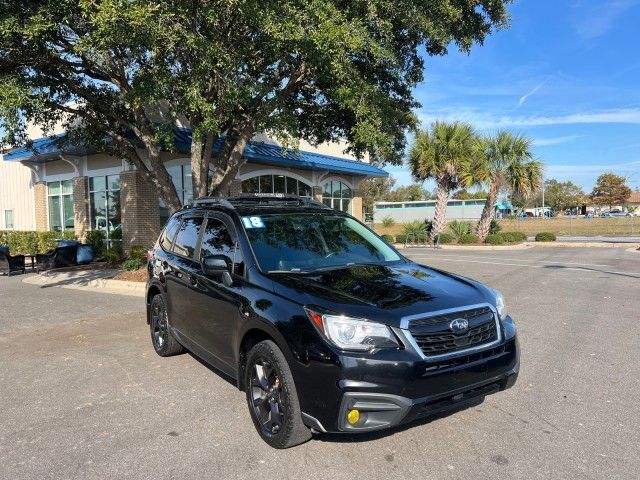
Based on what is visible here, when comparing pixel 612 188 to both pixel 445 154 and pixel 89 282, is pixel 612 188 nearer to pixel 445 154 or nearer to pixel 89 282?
pixel 445 154

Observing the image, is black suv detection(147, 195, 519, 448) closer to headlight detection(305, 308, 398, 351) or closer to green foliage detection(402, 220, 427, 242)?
headlight detection(305, 308, 398, 351)

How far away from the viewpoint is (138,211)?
16953 mm

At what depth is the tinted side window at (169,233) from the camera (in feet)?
19.5

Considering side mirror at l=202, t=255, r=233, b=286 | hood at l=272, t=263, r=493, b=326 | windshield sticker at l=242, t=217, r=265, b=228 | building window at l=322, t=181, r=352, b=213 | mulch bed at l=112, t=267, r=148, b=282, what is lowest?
mulch bed at l=112, t=267, r=148, b=282

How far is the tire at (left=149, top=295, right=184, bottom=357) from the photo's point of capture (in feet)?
19.0

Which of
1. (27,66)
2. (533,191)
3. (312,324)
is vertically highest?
(27,66)

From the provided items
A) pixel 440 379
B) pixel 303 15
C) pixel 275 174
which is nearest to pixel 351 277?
pixel 440 379

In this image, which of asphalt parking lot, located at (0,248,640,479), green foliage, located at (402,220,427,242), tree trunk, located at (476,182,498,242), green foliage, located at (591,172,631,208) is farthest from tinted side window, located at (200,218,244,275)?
green foliage, located at (591,172,631,208)

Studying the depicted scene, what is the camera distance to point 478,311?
11.8ft

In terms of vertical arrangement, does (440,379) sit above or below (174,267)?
below

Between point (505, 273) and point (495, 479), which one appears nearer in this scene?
point (495, 479)

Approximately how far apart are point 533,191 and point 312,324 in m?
26.1

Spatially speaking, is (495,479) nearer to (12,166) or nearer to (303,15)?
(303,15)

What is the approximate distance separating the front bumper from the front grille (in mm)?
97
